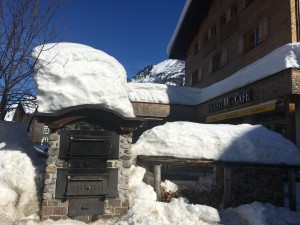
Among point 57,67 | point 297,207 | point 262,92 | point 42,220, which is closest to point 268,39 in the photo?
point 262,92

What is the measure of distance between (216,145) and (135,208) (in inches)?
121

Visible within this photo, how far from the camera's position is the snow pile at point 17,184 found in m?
6.30

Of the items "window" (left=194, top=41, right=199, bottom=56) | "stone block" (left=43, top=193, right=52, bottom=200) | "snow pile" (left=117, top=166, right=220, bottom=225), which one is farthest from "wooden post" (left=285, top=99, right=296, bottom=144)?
"window" (left=194, top=41, right=199, bottom=56)

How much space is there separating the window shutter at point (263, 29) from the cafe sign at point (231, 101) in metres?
3.30

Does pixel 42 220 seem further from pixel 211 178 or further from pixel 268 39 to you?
pixel 268 39

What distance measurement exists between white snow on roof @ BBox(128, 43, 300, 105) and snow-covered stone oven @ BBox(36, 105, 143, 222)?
21.5ft

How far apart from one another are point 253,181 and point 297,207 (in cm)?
139

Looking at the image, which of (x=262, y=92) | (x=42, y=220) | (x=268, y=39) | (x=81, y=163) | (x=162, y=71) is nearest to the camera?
(x=42, y=220)

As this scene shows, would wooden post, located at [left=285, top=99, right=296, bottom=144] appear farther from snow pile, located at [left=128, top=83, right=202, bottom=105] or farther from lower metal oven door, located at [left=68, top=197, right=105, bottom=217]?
snow pile, located at [left=128, top=83, right=202, bottom=105]

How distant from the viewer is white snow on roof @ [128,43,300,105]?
33.3ft

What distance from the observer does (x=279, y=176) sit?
8.52 m

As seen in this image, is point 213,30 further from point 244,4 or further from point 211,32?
point 244,4

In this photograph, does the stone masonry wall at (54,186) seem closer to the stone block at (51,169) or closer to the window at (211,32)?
the stone block at (51,169)

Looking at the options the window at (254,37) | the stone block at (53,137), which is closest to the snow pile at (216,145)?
the stone block at (53,137)
